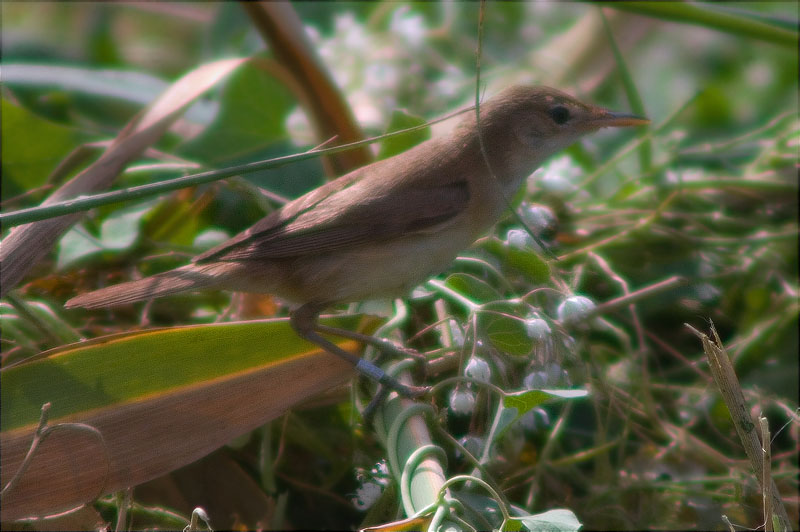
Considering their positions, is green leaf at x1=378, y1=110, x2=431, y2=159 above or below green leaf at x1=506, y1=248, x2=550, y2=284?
above

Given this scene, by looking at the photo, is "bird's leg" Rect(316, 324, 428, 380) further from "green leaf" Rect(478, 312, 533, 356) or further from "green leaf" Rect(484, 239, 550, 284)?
"green leaf" Rect(484, 239, 550, 284)

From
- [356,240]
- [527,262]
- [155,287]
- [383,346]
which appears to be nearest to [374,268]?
[356,240]

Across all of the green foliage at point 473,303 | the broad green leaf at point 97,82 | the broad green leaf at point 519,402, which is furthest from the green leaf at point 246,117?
the broad green leaf at point 519,402

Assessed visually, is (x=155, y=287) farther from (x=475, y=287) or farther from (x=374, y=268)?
(x=475, y=287)

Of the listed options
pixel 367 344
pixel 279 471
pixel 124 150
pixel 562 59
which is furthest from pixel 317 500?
pixel 562 59

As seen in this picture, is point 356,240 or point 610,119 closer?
point 356,240

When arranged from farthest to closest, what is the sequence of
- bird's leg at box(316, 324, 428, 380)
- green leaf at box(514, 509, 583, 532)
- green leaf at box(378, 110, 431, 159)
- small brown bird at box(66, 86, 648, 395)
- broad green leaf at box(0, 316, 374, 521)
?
green leaf at box(378, 110, 431, 159) → small brown bird at box(66, 86, 648, 395) → bird's leg at box(316, 324, 428, 380) → broad green leaf at box(0, 316, 374, 521) → green leaf at box(514, 509, 583, 532)

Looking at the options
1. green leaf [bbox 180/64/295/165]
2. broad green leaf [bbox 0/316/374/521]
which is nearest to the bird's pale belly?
broad green leaf [bbox 0/316/374/521]
